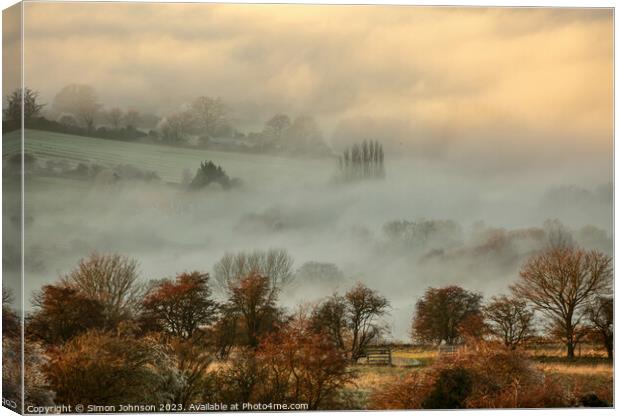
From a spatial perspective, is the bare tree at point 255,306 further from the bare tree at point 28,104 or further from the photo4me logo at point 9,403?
the bare tree at point 28,104

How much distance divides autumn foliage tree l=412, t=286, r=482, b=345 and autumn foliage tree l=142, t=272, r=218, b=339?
7.66 ft

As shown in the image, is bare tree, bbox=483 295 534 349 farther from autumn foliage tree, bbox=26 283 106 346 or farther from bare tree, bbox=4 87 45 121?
bare tree, bbox=4 87 45 121

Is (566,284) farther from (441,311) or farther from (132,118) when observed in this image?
(132,118)

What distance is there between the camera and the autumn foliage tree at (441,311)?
54.1 ft

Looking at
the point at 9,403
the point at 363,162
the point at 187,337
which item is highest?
the point at 363,162

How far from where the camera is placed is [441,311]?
16531 mm

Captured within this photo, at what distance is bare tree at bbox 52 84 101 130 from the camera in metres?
15.9

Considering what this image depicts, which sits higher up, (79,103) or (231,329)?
(79,103)

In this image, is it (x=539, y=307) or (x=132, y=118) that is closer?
(x=132, y=118)

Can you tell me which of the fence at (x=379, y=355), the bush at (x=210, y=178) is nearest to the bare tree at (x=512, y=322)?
the fence at (x=379, y=355)

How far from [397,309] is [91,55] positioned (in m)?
4.43

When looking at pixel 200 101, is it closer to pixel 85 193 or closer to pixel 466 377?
pixel 85 193

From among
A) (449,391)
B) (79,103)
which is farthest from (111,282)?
(449,391)

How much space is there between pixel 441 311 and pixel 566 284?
153cm
